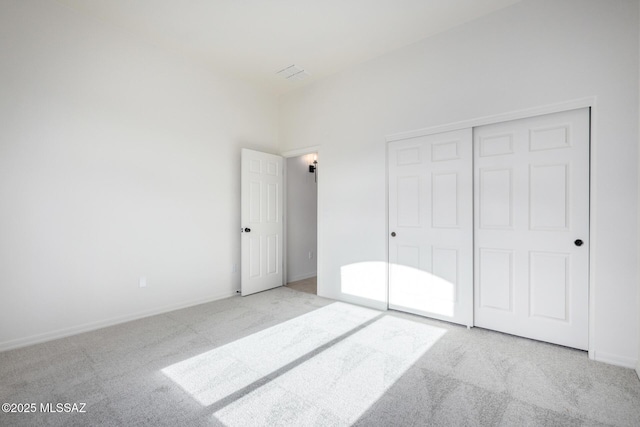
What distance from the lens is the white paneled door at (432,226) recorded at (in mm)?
3082

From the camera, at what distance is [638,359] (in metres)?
2.20

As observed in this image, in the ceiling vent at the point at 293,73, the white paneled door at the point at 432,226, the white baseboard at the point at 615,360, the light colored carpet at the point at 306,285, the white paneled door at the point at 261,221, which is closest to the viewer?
the white baseboard at the point at 615,360

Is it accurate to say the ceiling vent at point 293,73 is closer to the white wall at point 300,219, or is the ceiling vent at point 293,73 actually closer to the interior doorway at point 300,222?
the interior doorway at point 300,222

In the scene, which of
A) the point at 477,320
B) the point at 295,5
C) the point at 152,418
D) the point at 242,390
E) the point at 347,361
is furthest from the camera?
the point at 477,320

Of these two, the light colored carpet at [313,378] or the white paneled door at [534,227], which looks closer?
the light colored carpet at [313,378]

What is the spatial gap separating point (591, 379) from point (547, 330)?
60cm

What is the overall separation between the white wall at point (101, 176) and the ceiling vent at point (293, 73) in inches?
31.9

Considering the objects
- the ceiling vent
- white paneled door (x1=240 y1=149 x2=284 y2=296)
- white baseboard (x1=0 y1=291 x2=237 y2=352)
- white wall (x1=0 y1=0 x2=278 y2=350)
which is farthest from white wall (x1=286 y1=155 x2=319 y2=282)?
white baseboard (x1=0 y1=291 x2=237 y2=352)

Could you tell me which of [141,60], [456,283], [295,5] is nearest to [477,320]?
[456,283]

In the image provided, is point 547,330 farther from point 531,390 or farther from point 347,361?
point 347,361

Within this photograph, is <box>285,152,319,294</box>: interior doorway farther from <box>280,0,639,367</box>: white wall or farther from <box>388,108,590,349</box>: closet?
<box>388,108,590,349</box>: closet

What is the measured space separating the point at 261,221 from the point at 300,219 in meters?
1.03

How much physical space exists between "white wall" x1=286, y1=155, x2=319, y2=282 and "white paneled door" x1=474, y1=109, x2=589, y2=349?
119 inches

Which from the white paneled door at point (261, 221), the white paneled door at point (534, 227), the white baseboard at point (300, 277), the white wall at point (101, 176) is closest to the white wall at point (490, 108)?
the white paneled door at point (534, 227)
